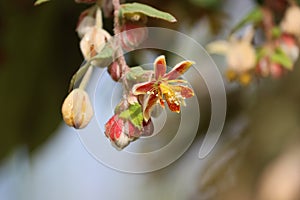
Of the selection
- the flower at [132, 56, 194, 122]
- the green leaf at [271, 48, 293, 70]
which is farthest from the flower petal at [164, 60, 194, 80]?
the green leaf at [271, 48, 293, 70]

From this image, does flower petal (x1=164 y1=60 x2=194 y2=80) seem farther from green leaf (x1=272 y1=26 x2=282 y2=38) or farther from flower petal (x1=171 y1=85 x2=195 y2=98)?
green leaf (x1=272 y1=26 x2=282 y2=38)

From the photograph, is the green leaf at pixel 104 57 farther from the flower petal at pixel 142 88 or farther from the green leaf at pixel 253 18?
the green leaf at pixel 253 18

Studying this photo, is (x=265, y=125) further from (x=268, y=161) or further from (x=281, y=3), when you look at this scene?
(x=281, y=3)

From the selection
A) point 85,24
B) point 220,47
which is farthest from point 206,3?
point 85,24

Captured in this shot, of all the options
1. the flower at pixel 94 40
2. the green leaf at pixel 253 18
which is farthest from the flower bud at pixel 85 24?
the green leaf at pixel 253 18

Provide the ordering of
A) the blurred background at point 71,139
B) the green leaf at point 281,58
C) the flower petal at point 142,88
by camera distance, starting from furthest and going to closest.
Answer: the blurred background at point 71,139 → the green leaf at point 281,58 → the flower petal at point 142,88

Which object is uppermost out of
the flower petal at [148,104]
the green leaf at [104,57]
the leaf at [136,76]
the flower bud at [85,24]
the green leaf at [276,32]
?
the flower bud at [85,24]

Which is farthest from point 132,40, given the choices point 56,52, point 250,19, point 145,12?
point 56,52
